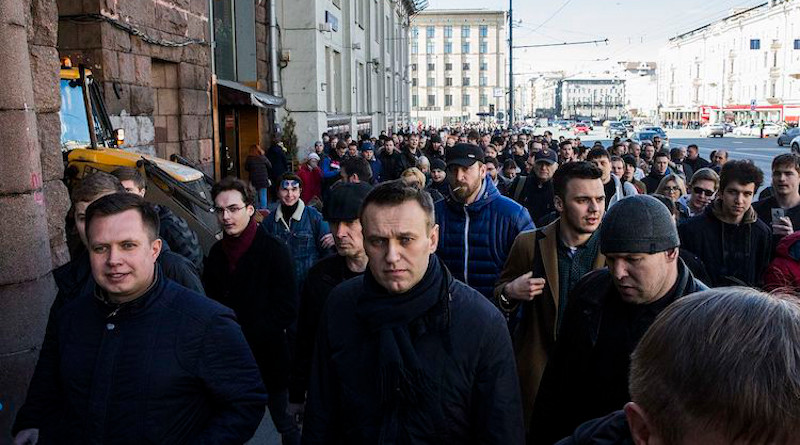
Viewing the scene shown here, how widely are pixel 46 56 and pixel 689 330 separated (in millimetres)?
6471

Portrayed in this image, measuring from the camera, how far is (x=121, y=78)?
35.8 ft

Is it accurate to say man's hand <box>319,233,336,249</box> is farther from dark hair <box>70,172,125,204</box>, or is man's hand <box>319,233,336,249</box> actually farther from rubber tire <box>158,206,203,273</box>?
dark hair <box>70,172,125,204</box>

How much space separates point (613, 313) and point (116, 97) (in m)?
9.35

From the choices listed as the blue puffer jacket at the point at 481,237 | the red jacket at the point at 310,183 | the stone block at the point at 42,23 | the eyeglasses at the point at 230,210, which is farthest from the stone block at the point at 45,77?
the red jacket at the point at 310,183

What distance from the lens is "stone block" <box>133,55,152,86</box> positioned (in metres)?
11.4

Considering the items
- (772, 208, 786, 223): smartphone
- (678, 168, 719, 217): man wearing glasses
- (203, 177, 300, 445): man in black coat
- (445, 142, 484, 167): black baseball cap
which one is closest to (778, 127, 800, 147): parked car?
(678, 168, 719, 217): man wearing glasses

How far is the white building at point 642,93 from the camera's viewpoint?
13225 cm

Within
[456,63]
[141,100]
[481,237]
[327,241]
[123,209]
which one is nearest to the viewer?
[123,209]

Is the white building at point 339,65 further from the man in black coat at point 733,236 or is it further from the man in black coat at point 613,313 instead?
the man in black coat at point 613,313

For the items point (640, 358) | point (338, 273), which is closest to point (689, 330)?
point (640, 358)

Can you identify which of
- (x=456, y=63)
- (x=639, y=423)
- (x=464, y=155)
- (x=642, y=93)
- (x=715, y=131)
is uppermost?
(x=456, y=63)

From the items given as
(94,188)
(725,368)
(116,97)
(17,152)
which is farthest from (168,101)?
(725,368)

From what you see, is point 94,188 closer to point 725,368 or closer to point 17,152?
point 17,152

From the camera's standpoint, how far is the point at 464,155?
204 inches
